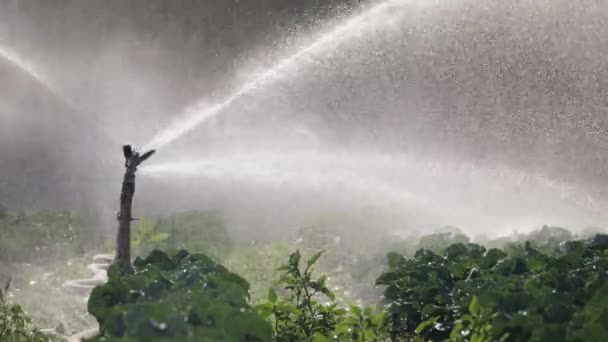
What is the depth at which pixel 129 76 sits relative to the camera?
77.0ft

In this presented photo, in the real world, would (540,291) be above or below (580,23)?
below

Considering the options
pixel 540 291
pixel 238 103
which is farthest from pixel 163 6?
pixel 540 291

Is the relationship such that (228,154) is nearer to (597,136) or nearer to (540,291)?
(597,136)

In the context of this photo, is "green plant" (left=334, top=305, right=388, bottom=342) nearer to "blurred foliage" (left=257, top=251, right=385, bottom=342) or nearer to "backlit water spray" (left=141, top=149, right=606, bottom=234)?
"blurred foliage" (left=257, top=251, right=385, bottom=342)

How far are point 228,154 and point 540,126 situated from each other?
8.51m

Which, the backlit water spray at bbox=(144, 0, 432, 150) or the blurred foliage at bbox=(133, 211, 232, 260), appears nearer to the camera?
the blurred foliage at bbox=(133, 211, 232, 260)

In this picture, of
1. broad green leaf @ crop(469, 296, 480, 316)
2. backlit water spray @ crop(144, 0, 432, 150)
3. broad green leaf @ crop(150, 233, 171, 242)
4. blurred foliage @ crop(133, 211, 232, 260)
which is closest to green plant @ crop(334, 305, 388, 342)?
broad green leaf @ crop(469, 296, 480, 316)

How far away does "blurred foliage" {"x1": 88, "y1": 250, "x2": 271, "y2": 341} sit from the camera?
3455 millimetres

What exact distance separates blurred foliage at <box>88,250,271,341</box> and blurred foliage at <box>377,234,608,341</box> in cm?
108

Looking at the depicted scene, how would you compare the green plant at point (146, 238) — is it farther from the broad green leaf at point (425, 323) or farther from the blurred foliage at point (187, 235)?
the broad green leaf at point (425, 323)

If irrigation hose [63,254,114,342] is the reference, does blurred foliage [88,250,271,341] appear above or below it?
below

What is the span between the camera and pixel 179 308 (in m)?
3.95

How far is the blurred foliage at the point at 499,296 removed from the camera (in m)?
4.12

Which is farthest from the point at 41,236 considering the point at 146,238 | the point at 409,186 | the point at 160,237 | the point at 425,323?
the point at 425,323
